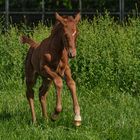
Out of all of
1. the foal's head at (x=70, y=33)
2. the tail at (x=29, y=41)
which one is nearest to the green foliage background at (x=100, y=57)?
the tail at (x=29, y=41)

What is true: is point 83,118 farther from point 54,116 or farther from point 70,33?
point 70,33

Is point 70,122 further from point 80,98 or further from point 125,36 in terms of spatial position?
point 125,36

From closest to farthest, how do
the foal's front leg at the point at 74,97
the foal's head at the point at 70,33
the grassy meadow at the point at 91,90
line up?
the foal's head at the point at 70,33
the foal's front leg at the point at 74,97
the grassy meadow at the point at 91,90

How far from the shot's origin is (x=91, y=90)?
404 inches

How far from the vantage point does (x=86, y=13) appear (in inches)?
650

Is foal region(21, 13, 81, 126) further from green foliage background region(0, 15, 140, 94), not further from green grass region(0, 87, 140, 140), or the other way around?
green foliage background region(0, 15, 140, 94)

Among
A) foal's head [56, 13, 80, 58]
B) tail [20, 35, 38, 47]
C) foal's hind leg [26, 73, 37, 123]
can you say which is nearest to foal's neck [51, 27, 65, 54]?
foal's head [56, 13, 80, 58]

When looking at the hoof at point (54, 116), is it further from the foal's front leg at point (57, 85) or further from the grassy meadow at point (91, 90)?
the grassy meadow at point (91, 90)

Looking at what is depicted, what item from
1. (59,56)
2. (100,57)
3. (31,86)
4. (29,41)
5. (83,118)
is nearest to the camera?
(59,56)

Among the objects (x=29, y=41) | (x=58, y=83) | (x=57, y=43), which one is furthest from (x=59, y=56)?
(x=29, y=41)

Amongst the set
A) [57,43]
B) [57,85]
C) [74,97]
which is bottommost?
[74,97]

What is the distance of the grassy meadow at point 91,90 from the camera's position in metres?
7.06

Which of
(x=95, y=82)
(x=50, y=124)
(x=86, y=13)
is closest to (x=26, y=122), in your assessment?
(x=50, y=124)

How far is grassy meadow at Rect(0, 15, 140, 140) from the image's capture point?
23.2ft
